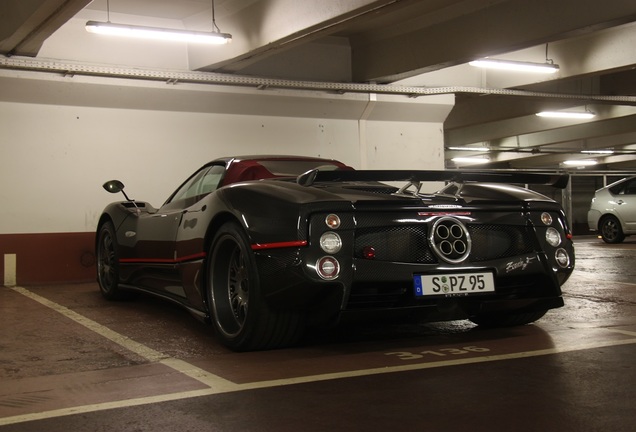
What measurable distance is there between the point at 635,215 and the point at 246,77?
10.1 m

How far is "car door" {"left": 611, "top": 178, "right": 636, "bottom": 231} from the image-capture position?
56.2 feet

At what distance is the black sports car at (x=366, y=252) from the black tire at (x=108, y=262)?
2.00m

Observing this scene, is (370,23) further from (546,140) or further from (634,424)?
(546,140)

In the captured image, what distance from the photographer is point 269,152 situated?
11.7 metres

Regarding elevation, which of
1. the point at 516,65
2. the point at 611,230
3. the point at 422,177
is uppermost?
the point at 516,65

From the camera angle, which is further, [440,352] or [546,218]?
[546,218]

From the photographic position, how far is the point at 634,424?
2893mm

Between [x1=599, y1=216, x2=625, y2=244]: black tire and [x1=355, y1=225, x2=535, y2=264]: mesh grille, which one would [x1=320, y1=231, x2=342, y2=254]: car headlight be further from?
[x1=599, y1=216, x2=625, y2=244]: black tire

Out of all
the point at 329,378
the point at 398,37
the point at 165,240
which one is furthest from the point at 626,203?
the point at 329,378

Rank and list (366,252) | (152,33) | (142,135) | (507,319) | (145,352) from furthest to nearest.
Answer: (142,135) → (152,33) → (507,319) → (145,352) → (366,252)

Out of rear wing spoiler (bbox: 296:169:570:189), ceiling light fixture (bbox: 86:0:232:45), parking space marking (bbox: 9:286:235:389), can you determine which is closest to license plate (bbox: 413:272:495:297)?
rear wing spoiler (bbox: 296:169:570:189)

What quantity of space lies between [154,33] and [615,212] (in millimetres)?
12061

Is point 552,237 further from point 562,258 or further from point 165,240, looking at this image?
point 165,240

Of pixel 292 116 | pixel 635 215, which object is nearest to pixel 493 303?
pixel 292 116
